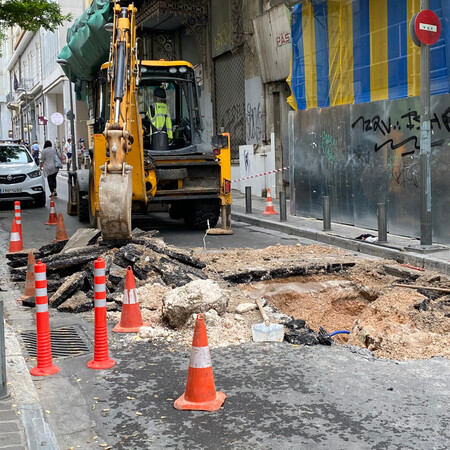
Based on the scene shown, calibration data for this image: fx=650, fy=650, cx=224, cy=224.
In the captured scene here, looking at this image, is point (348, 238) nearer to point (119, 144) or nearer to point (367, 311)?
point (119, 144)

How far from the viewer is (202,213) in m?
13.4

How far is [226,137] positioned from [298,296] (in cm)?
613

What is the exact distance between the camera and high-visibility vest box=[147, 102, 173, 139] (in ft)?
43.7

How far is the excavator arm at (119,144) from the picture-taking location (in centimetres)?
941

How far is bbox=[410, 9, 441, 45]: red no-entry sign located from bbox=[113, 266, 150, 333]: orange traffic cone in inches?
224

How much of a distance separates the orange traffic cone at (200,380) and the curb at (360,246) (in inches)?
208

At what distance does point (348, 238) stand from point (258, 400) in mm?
7138

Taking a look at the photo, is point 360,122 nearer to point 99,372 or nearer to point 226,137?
point 226,137

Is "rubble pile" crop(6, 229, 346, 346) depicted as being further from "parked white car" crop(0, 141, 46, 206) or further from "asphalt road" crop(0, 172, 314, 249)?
"parked white car" crop(0, 141, 46, 206)

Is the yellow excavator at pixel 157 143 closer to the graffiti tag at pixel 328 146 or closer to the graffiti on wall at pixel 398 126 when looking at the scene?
the graffiti tag at pixel 328 146

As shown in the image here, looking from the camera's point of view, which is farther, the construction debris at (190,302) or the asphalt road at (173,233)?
the asphalt road at (173,233)

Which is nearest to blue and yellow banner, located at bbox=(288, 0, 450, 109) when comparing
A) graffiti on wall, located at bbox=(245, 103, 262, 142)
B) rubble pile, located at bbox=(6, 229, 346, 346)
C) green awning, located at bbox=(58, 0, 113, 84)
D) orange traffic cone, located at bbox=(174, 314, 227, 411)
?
rubble pile, located at bbox=(6, 229, 346, 346)

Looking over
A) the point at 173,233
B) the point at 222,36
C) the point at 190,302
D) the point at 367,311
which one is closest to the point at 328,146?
the point at 173,233

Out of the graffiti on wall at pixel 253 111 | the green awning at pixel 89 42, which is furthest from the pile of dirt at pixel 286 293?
the green awning at pixel 89 42
